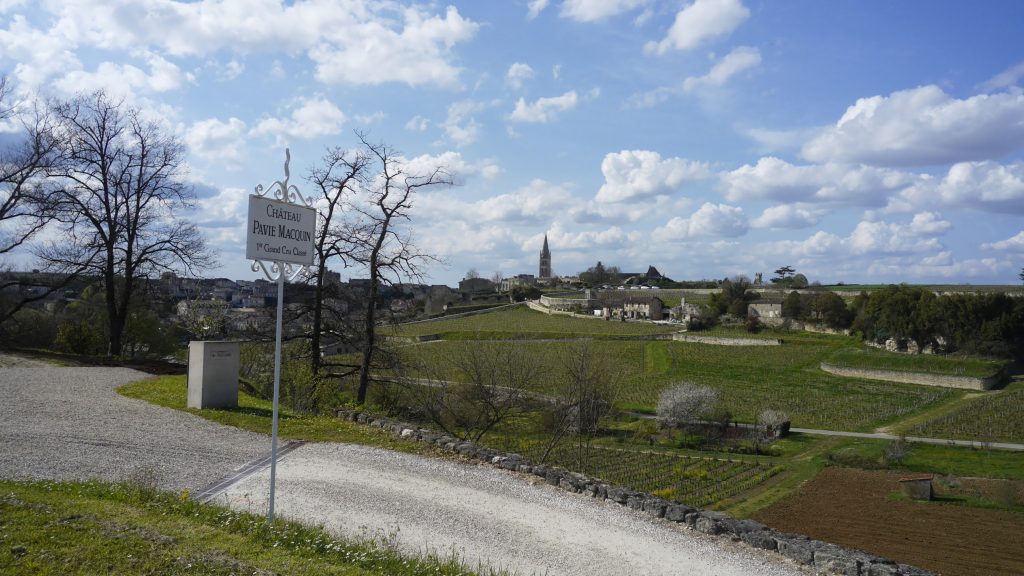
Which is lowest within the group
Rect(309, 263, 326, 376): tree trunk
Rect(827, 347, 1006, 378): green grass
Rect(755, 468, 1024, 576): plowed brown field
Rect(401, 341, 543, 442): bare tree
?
Rect(755, 468, 1024, 576): plowed brown field

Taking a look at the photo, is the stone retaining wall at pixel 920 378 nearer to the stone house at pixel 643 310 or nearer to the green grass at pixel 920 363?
the green grass at pixel 920 363

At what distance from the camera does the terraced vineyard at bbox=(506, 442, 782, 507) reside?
81.8 feet

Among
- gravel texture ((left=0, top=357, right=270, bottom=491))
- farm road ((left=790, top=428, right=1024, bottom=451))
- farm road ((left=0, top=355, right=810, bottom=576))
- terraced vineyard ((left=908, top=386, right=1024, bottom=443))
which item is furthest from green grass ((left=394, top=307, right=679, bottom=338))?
farm road ((left=0, top=355, right=810, bottom=576))

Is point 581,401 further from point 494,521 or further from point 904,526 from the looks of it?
point 494,521

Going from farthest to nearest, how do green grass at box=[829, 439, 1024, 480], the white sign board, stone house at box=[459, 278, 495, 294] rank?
stone house at box=[459, 278, 495, 294] → green grass at box=[829, 439, 1024, 480] → the white sign board

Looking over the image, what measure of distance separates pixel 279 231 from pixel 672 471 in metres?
27.2

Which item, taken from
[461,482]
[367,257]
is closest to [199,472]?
[461,482]

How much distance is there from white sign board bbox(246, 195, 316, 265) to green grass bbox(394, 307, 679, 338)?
2710 inches

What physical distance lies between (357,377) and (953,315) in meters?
73.6

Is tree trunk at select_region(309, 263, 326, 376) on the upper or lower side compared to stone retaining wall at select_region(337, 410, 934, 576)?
upper

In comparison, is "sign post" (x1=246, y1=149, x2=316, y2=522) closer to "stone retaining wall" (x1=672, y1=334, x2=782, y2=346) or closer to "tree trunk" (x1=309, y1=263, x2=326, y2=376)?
"tree trunk" (x1=309, y1=263, x2=326, y2=376)

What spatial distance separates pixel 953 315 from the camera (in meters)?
72.8

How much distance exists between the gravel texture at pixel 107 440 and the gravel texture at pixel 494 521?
1037 mm

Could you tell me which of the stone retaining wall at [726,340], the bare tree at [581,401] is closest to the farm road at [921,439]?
the bare tree at [581,401]
